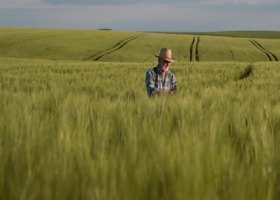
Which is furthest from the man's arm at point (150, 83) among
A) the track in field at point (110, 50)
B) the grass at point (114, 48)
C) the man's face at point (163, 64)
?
the track in field at point (110, 50)

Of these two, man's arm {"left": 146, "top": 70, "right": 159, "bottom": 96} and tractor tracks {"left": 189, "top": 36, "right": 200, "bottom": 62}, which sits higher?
man's arm {"left": 146, "top": 70, "right": 159, "bottom": 96}

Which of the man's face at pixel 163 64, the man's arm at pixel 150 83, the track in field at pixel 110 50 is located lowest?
the track in field at pixel 110 50

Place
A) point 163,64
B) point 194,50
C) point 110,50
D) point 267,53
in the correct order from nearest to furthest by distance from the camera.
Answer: point 163,64 → point 110,50 → point 194,50 → point 267,53

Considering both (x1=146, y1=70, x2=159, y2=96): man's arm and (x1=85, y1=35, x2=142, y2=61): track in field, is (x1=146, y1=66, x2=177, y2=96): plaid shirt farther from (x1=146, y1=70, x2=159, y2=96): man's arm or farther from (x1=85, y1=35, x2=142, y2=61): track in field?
(x1=85, y1=35, x2=142, y2=61): track in field

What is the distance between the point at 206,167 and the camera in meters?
0.95

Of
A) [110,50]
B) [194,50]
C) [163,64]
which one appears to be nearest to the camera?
[163,64]

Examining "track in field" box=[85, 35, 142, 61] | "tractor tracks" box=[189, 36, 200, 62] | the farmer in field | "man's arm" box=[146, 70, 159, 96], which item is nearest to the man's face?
the farmer in field

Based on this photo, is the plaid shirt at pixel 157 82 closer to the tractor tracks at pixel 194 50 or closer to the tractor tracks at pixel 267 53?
the tractor tracks at pixel 194 50

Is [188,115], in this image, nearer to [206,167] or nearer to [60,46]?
[206,167]

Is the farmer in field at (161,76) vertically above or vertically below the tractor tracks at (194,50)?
above

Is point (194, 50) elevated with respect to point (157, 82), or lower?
lower

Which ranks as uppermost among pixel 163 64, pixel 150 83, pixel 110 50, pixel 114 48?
pixel 163 64

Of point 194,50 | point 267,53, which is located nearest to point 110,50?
point 194,50

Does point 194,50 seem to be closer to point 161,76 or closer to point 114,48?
point 114,48
